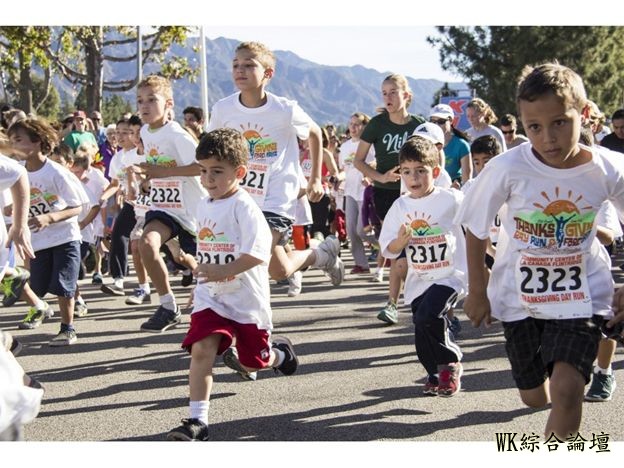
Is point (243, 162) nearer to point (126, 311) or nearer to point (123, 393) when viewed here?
point (123, 393)

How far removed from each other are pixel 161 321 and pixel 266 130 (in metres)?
2.00

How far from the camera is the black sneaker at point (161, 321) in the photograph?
7941 mm

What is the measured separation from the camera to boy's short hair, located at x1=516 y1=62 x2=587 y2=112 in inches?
152

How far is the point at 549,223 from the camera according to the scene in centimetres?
411

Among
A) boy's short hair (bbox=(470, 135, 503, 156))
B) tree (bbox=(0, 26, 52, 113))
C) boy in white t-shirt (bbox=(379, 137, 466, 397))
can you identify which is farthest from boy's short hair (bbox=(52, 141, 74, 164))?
tree (bbox=(0, 26, 52, 113))

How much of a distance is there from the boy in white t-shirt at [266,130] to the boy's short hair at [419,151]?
1.17m

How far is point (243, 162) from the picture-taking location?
17.3ft

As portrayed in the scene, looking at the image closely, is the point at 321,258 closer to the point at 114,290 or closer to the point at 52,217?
the point at 52,217

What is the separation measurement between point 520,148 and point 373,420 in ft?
5.90

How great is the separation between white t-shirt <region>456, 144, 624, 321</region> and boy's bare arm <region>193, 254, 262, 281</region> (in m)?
1.26

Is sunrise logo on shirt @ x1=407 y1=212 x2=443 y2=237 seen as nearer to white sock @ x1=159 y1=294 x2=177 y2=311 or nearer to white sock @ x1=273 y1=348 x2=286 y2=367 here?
white sock @ x1=273 y1=348 x2=286 y2=367


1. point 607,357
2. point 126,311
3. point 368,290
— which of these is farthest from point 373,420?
point 368,290

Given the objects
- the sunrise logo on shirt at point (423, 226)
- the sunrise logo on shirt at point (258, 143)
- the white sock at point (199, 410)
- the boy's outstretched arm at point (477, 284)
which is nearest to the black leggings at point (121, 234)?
the sunrise logo on shirt at point (258, 143)

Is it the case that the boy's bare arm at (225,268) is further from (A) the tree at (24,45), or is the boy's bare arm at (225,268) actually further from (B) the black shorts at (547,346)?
(A) the tree at (24,45)
